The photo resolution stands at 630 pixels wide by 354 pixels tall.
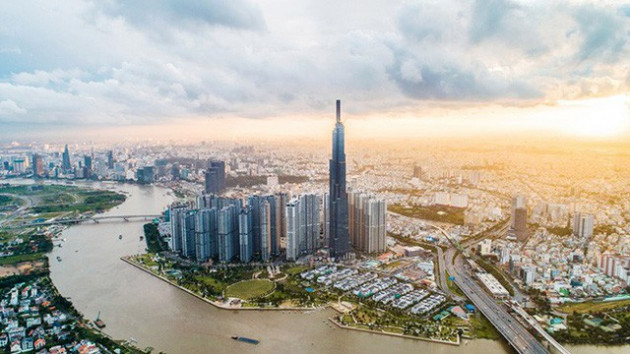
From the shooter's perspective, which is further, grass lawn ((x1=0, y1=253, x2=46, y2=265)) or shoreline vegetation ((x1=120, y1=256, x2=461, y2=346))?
grass lawn ((x1=0, y1=253, x2=46, y2=265))

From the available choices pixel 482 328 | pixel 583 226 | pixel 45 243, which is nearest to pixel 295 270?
pixel 482 328

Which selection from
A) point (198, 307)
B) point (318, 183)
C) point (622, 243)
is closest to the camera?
point (198, 307)

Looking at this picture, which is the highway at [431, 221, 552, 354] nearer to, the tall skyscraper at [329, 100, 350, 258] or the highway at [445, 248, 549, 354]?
the highway at [445, 248, 549, 354]

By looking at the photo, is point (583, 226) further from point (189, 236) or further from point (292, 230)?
point (189, 236)

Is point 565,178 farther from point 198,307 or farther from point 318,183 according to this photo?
point 198,307

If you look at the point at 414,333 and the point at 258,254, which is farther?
the point at 258,254

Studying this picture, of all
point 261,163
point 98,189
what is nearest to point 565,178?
point 261,163

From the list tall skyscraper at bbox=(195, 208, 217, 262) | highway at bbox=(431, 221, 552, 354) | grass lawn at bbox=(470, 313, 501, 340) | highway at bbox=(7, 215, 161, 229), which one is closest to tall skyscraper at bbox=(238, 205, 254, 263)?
tall skyscraper at bbox=(195, 208, 217, 262)
